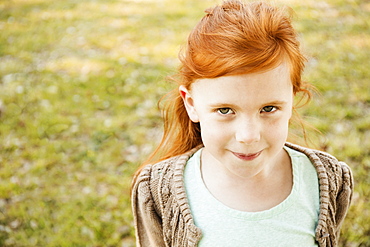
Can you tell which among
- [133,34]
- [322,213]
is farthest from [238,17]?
[133,34]

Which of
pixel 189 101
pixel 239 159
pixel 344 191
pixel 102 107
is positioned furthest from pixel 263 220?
pixel 102 107

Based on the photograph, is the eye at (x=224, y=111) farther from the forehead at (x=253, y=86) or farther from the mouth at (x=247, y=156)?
the mouth at (x=247, y=156)

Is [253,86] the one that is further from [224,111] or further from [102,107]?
[102,107]

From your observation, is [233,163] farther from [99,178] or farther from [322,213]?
[99,178]

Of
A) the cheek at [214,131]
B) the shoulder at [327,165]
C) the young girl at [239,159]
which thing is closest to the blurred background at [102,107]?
the young girl at [239,159]

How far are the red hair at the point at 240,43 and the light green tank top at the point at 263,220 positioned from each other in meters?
0.48

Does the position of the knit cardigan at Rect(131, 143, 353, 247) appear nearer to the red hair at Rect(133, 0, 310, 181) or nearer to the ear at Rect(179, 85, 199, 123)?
the ear at Rect(179, 85, 199, 123)

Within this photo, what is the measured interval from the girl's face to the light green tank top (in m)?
0.23

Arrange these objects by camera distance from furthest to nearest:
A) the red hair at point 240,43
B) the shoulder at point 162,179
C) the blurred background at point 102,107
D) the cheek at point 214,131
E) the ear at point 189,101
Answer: the blurred background at point 102,107 < the shoulder at point 162,179 < the ear at point 189,101 < the cheek at point 214,131 < the red hair at point 240,43

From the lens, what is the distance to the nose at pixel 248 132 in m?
1.55

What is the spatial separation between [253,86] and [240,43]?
17 centimetres

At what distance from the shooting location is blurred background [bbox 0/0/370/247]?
3.39 metres

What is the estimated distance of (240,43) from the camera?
4.97 feet

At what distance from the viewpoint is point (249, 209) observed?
183 centimetres
